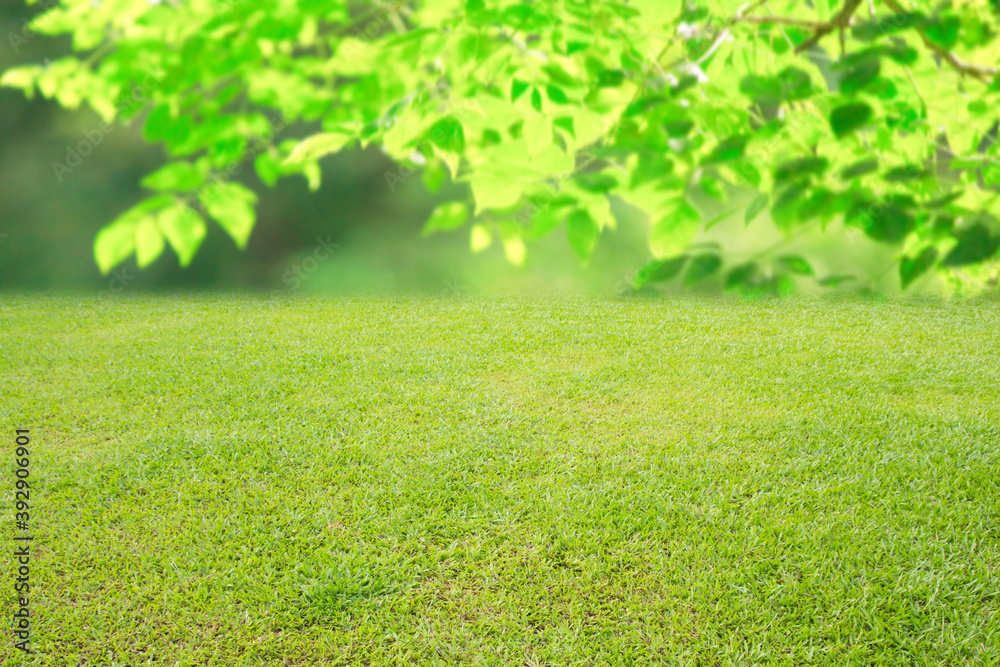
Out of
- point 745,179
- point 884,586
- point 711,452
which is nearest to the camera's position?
point 745,179

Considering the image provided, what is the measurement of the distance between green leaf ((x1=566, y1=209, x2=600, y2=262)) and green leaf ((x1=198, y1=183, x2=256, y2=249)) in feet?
2.14

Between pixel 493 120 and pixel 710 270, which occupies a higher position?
pixel 493 120

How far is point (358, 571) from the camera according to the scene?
10.1 feet

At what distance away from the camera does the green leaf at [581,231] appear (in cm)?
136

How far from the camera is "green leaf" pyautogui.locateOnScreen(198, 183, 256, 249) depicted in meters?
1.28

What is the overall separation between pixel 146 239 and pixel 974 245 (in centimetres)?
154

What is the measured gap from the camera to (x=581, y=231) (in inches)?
53.6

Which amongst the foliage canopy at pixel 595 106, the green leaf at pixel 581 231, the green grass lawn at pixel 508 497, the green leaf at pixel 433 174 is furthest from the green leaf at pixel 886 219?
the green grass lawn at pixel 508 497

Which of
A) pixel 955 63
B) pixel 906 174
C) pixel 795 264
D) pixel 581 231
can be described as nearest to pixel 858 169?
pixel 906 174

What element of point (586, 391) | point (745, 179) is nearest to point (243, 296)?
point (586, 391)

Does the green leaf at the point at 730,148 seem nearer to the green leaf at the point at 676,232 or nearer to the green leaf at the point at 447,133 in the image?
the green leaf at the point at 676,232

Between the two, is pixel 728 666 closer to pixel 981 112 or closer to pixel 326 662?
pixel 326 662

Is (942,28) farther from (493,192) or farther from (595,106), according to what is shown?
(493,192)

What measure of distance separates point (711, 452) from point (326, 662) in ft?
8.58
